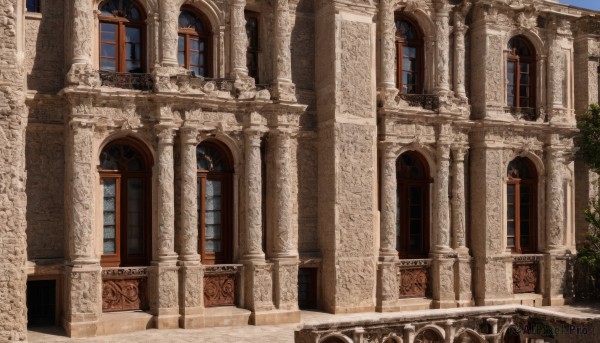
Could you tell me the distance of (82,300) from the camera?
44.6ft

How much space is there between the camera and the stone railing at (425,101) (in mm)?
17859

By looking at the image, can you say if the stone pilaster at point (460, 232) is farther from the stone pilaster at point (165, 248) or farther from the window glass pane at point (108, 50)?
the window glass pane at point (108, 50)

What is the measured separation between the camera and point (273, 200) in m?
15.9

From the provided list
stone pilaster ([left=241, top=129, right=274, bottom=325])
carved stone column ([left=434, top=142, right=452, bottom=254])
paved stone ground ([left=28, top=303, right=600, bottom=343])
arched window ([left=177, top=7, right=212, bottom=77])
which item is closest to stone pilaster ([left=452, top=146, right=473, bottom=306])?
carved stone column ([left=434, top=142, right=452, bottom=254])

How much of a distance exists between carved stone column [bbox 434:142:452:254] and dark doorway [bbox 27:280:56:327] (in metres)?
9.15

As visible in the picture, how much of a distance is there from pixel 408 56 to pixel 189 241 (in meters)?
7.65

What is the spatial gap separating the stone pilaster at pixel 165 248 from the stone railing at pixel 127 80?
93 cm

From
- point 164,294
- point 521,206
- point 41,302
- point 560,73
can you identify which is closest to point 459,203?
point 521,206

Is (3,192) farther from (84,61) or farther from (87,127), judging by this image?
(84,61)

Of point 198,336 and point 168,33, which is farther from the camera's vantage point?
point 168,33

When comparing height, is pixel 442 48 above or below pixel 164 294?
above

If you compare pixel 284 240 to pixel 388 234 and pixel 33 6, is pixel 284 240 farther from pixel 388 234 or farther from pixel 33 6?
pixel 33 6

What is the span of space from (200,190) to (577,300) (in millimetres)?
11217

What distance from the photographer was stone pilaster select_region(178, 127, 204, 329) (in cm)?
1467
